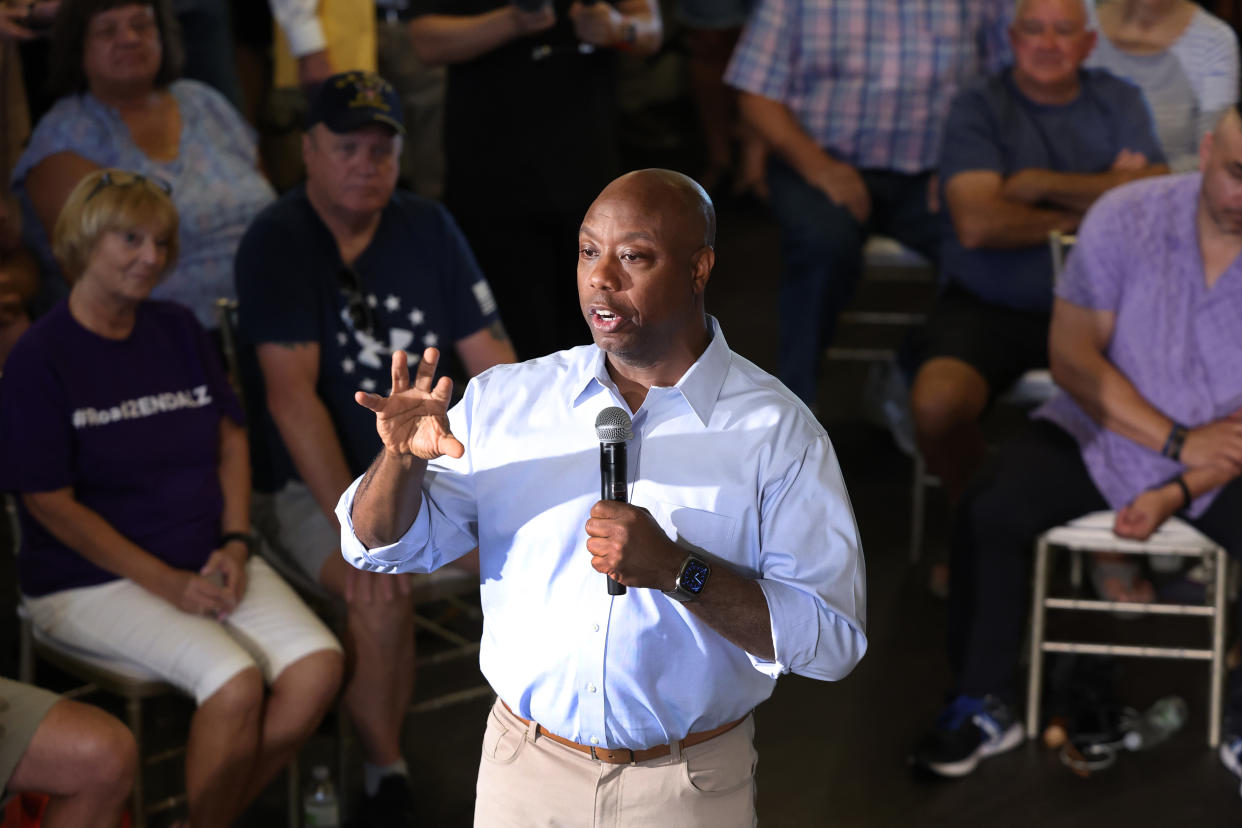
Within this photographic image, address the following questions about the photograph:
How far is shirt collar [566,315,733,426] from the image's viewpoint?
1.75 meters

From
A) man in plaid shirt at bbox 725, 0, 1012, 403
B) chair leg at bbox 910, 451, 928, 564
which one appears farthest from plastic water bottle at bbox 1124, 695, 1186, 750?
man in plaid shirt at bbox 725, 0, 1012, 403

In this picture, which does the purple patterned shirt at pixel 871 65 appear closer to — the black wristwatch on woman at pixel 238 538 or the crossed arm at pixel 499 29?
the crossed arm at pixel 499 29

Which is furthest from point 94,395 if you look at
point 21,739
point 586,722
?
point 586,722

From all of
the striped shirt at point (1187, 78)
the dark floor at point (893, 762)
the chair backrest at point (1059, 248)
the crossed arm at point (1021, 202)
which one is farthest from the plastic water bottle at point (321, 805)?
the striped shirt at point (1187, 78)

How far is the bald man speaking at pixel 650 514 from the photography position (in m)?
1.68

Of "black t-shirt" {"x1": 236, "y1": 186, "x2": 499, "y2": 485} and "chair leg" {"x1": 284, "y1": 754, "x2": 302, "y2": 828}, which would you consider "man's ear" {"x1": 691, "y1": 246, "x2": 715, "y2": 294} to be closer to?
"black t-shirt" {"x1": 236, "y1": 186, "x2": 499, "y2": 485}

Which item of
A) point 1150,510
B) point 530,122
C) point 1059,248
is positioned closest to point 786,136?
point 530,122

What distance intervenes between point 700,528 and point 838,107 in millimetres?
2739

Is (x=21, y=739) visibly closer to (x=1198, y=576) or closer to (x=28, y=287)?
(x=28, y=287)

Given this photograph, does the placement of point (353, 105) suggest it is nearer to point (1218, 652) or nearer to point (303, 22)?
point (303, 22)

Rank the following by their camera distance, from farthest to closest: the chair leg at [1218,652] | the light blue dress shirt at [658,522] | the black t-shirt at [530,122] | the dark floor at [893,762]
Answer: the black t-shirt at [530,122] → the chair leg at [1218,652] → the dark floor at [893,762] → the light blue dress shirt at [658,522]

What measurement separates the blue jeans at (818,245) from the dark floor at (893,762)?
2.40ft

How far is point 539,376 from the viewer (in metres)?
1.83

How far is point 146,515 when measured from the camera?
269 centimetres
